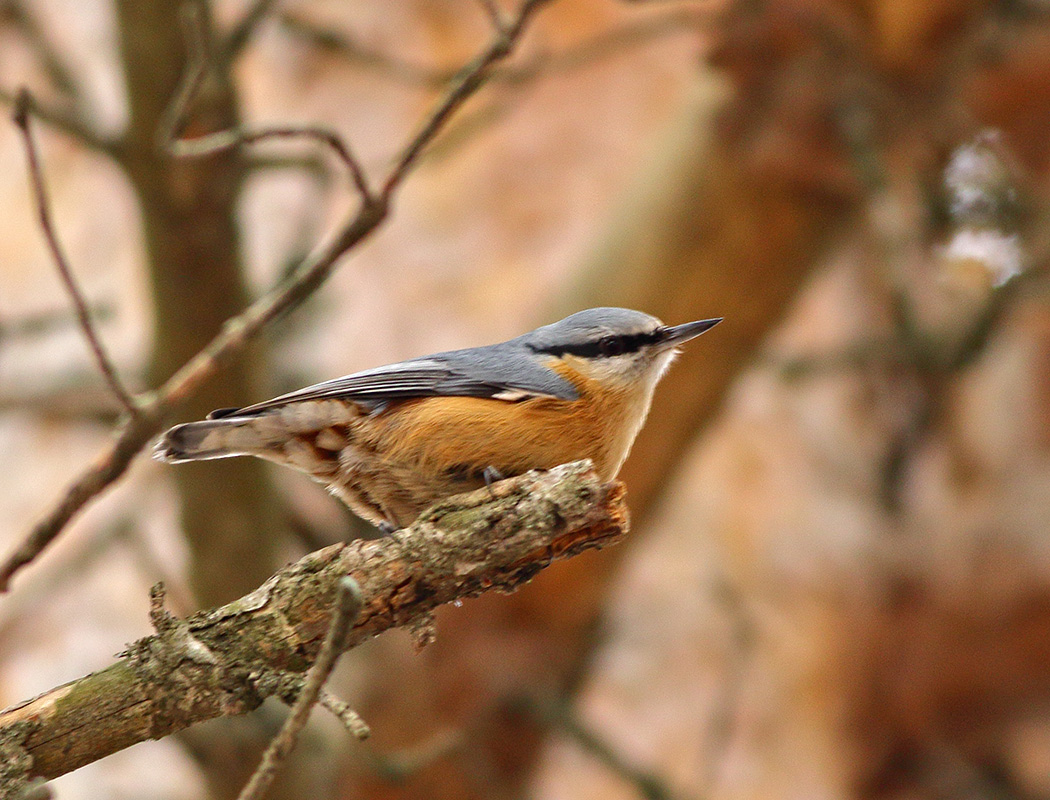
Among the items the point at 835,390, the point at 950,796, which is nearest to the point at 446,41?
the point at 835,390

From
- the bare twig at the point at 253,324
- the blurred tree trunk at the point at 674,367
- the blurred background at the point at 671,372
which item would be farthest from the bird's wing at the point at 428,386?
the blurred tree trunk at the point at 674,367

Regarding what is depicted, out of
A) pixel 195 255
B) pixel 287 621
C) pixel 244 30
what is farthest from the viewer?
pixel 195 255

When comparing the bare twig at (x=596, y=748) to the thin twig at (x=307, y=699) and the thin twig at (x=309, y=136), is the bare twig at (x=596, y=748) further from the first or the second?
the thin twig at (x=307, y=699)

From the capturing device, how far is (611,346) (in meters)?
2.76

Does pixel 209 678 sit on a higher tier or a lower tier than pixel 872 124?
lower

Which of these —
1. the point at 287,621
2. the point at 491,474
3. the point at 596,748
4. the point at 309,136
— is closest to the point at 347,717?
the point at 287,621

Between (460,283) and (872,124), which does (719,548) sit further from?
(872,124)

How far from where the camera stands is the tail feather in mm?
2422

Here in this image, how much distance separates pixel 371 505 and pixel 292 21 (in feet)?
11.4

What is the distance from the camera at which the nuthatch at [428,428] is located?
2402mm

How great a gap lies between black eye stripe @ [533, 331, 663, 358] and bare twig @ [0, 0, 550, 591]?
2.02 ft

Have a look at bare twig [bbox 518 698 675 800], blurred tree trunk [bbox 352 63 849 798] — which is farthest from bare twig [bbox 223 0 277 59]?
bare twig [bbox 518 698 675 800]

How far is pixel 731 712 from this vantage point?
20.7 ft

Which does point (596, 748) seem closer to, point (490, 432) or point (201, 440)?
point (490, 432)
